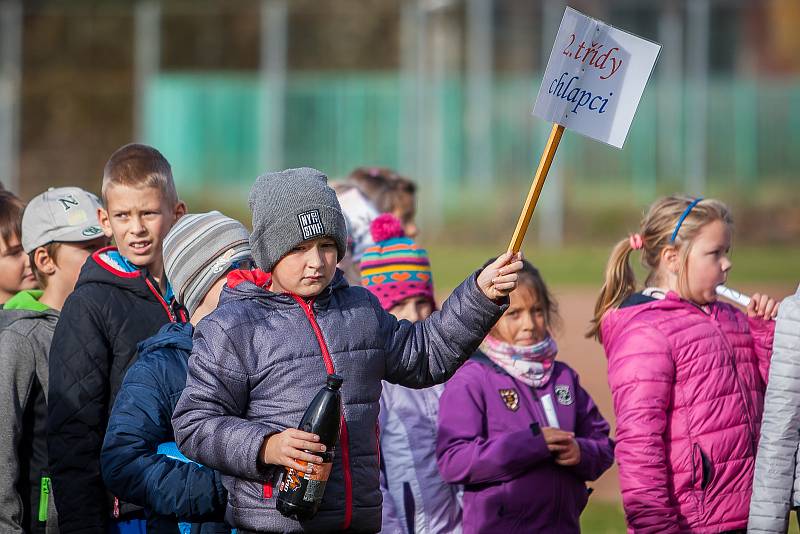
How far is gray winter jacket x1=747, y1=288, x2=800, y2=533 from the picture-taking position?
4312 mm

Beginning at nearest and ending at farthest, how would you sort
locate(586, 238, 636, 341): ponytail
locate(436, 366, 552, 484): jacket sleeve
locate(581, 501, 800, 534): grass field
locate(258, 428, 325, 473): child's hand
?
locate(258, 428, 325, 473): child's hand, locate(436, 366, 552, 484): jacket sleeve, locate(586, 238, 636, 341): ponytail, locate(581, 501, 800, 534): grass field

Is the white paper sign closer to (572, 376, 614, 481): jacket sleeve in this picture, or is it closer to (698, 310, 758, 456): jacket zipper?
(698, 310, 758, 456): jacket zipper

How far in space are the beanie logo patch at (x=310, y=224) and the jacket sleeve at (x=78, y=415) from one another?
1046 millimetres

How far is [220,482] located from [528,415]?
148 cm

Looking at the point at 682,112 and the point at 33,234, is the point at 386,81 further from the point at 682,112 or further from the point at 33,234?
the point at 33,234

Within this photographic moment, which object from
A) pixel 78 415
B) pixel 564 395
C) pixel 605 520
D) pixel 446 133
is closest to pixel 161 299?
pixel 78 415

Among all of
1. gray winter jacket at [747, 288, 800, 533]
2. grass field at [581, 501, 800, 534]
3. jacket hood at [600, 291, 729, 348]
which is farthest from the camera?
grass field at [581, 501, 800, 534]

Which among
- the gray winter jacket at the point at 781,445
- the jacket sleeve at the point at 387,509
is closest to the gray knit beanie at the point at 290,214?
the jacket sleeve at the point at 387,509

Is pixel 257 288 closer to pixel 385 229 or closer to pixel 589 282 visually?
pixel 385 229

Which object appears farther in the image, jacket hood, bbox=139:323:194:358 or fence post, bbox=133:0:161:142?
fence post, bbox=133:0:161:142

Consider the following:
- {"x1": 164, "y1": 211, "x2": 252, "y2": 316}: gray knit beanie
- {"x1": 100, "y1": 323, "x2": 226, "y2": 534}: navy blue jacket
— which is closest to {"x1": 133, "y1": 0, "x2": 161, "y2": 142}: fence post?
{"x1": 164, "y1": 211, "x2": 252, "y2": 316}: gray knit beanie

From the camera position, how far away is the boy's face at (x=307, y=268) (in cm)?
353

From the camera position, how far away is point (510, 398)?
4746 mm

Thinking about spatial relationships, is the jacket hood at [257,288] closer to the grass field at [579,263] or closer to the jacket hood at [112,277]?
the jacket hood at [112,277]
